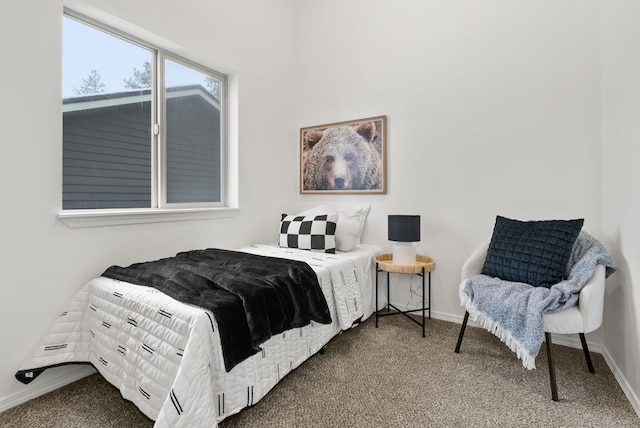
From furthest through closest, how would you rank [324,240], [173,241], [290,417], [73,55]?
[324,240] < [173,241] < [73,55] < [290,417]

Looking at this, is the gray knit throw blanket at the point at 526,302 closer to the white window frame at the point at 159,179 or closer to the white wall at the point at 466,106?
the white wall at the point at 466,106

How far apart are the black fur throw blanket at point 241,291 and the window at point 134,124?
0.60 m

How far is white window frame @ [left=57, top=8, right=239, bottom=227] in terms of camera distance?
1.91 meters

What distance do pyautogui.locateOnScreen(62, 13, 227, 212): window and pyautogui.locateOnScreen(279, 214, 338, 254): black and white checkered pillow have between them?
2.35 feet

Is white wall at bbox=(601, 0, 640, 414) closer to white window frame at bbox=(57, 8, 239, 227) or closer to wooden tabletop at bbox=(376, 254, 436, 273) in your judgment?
wooden tabletop at bbox=(376, 254, 436, 273)

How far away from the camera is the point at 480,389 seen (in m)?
1.71

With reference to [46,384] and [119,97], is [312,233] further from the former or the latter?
[46,384]

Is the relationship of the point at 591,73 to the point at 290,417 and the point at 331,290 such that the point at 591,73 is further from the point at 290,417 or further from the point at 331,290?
the point at 290,417

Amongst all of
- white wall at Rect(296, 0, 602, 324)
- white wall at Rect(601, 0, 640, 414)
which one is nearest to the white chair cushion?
white wall at Rect(601, 0, 640, 414)

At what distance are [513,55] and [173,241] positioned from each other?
2898mm

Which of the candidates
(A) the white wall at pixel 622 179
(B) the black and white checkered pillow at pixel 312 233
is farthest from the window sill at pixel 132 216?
(A) the white wall at pixel 622 179

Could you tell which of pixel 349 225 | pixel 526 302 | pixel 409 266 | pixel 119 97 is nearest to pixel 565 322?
pixel 526 302

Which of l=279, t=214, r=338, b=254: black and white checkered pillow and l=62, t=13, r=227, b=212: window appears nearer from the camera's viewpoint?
l=62, t=13, r=227, b=212: window

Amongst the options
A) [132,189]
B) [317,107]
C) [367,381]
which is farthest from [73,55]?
[367,381]
